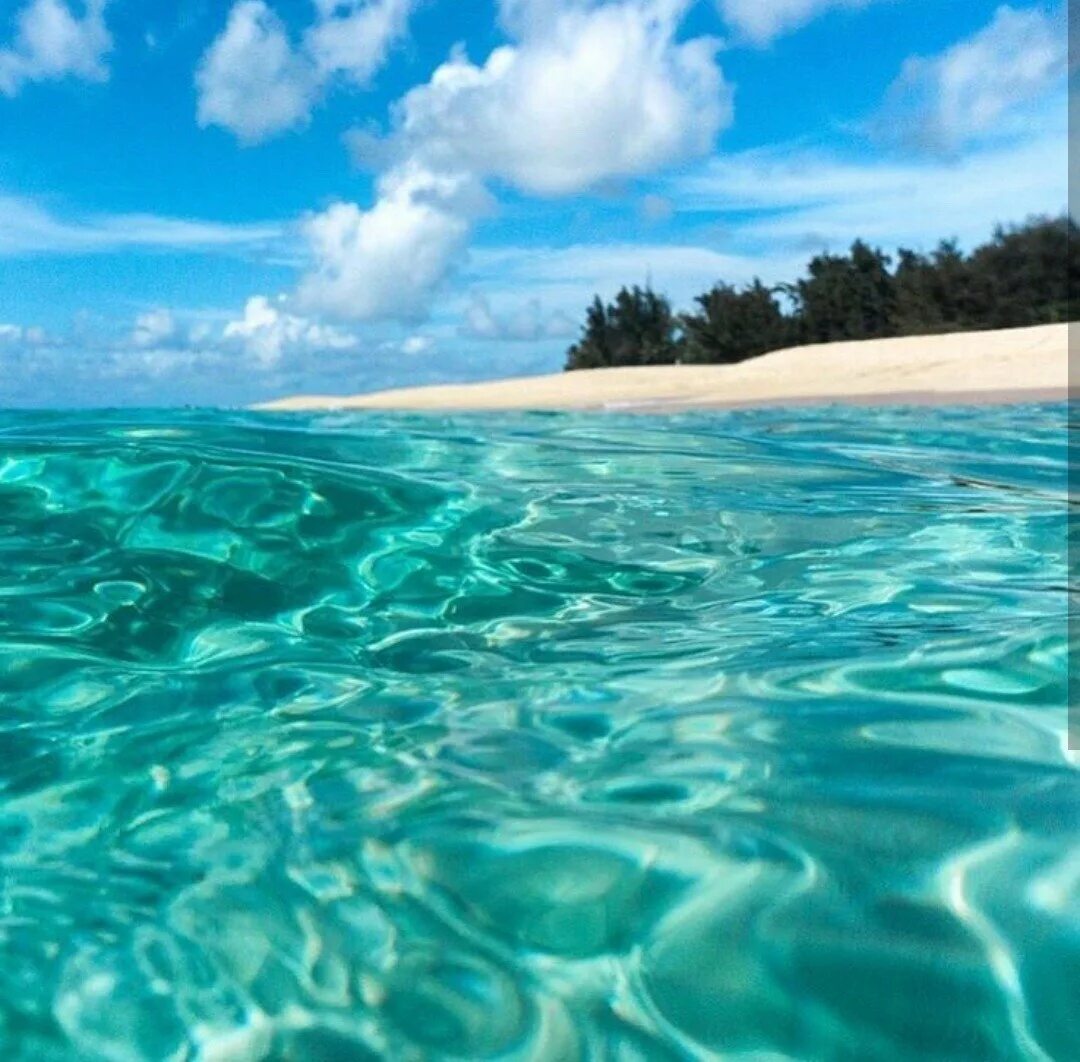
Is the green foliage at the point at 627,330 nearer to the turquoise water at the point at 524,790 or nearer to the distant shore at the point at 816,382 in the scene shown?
the distant shore at the point at 816,382

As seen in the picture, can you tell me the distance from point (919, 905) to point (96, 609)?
215 centimetres

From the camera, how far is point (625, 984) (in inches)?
47.9

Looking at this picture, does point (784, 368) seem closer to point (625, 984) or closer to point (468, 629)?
point (468, 629)

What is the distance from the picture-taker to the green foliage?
31.2 metres

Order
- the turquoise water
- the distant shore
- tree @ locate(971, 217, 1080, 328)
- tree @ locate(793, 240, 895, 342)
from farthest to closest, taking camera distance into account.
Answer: tree @ locate(793, 240, 895, 342) → tree @ locate(971, 217, 1080, 328) → the distant shore → the turquoise water

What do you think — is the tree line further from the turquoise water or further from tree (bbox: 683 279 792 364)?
the turquoise water

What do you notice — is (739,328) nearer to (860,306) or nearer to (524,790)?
(860,306)

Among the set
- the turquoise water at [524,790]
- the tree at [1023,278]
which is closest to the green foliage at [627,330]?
the tree at [1023,278]

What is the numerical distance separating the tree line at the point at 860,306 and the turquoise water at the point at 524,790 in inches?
790

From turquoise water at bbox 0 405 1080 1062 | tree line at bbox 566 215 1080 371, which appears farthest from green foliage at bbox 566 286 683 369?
turquoise water at bbox 0 405 1080 1062

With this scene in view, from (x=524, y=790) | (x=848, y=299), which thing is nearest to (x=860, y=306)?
(x=848, y=299)

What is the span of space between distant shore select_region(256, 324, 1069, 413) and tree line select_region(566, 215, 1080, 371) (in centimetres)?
465

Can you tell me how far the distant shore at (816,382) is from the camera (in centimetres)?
1218

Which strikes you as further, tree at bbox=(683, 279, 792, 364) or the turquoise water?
tree at bbox=(683, 279, 792, 364)
